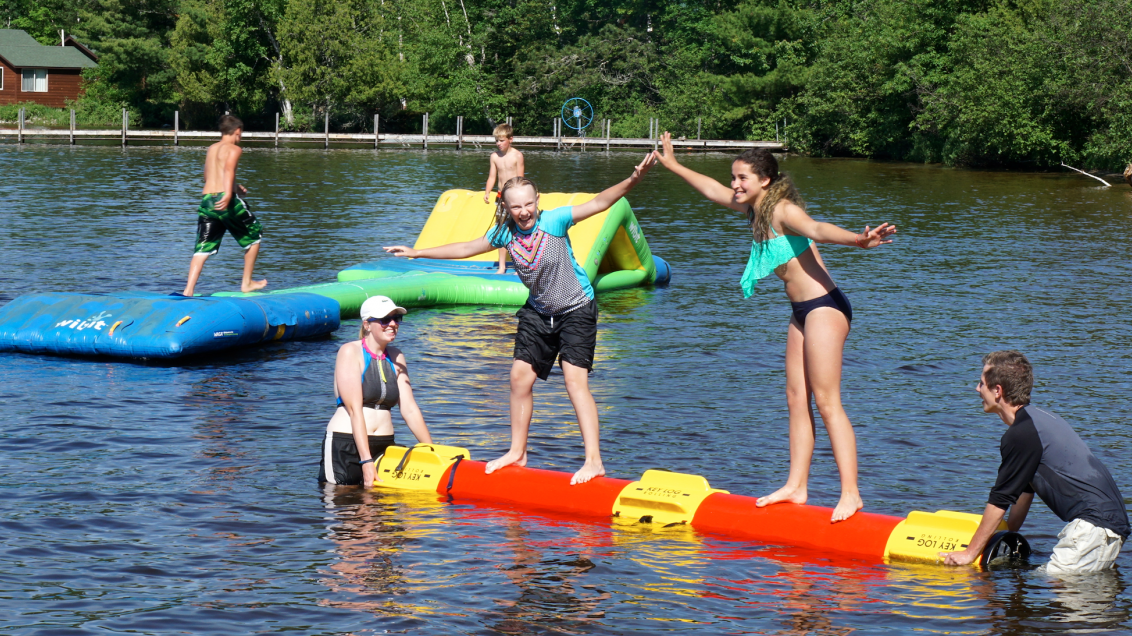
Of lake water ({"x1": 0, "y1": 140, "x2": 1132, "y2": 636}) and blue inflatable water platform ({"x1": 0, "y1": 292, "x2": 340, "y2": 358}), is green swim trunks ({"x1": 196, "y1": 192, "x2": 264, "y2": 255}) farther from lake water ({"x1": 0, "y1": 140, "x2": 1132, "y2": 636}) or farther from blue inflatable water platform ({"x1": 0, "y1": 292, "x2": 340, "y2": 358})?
lake water ({"x1": 0, "y1": 140, "x2": 1132, "y2": 636})

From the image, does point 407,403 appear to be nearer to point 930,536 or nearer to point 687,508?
point 687,508

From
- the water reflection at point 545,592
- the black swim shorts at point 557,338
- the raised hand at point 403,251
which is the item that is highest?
the raised hand at point 403,251

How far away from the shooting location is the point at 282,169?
4059 centimetres

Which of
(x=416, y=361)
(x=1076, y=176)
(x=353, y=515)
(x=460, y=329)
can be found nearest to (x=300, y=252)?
(x=460, y=329)

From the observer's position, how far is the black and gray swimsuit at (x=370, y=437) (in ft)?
25.7

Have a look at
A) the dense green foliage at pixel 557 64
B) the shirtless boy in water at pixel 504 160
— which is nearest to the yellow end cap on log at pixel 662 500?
the shirtless boy in water at pixel 504 160

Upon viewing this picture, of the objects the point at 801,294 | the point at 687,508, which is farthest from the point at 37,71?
the point at 801,294

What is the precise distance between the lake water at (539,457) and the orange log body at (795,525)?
0.35 feet

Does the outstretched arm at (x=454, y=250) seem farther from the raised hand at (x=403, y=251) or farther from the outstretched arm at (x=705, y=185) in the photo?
the outstretched arm at (x=705, y=185)

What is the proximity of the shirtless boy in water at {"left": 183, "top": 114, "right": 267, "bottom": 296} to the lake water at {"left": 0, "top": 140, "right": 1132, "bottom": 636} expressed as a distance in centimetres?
131

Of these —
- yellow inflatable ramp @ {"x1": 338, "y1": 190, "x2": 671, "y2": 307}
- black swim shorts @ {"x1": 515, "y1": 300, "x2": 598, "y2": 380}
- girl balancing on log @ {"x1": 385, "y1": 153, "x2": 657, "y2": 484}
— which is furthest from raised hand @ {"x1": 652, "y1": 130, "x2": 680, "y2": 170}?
yellow inflatable ramp @ {"x1": 338, "y1": 190, "x2": 671, "y2": 307}

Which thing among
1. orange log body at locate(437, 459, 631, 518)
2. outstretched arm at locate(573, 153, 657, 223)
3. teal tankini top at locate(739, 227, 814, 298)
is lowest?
orange log body at locate(437, 459, 631, 518)

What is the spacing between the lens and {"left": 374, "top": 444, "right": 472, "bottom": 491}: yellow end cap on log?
7.88m

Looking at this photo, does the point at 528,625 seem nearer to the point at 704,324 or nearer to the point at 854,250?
the point at 704,324
